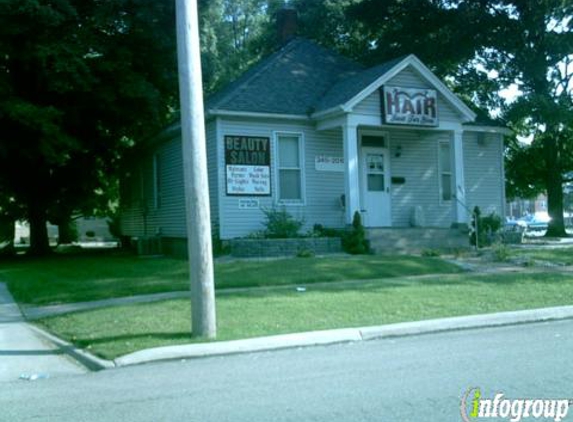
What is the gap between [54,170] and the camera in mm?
22922

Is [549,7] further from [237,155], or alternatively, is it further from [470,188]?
[237,155]

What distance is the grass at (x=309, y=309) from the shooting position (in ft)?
27.3

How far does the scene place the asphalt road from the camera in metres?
5.29

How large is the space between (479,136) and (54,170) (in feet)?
47.3

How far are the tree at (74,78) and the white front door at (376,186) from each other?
6493mm

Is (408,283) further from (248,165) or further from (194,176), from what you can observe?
(248,165)

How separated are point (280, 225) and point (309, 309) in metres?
7.42

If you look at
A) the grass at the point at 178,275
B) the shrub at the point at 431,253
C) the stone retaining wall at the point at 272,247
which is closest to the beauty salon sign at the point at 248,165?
the stone retaining wall at the point at 272,247

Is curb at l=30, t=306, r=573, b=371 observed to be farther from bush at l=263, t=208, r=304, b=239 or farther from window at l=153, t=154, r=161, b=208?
window at l=153, t=154, r=161, b=208

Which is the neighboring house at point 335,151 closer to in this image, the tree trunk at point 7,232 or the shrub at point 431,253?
the shrub at point 431,253

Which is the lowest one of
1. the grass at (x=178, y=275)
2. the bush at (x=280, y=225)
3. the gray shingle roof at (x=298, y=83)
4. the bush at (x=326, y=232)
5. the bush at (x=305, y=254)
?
the grass at (x=178, y=275)

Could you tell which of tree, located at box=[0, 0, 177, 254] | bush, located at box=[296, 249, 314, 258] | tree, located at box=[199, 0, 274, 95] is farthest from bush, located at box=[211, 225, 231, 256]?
tree, located at box=[199, 0, 274, 95]

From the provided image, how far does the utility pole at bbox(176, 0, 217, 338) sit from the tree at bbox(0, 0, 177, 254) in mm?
10260

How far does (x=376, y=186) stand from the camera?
64.7ft
